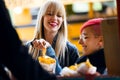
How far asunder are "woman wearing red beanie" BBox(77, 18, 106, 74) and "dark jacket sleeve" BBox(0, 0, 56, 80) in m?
Result: 0.44

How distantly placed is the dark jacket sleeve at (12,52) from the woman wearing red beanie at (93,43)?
0.44 m

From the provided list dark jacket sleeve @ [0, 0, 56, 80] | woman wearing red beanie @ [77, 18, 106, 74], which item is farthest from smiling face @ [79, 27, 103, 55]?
dark jacket sleeve @ [0, 0, 56, 80]

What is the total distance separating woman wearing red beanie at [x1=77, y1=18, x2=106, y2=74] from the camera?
1365mm

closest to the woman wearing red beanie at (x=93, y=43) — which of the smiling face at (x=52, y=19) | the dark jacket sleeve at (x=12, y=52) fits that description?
the smiling face at (x=52, y=19)

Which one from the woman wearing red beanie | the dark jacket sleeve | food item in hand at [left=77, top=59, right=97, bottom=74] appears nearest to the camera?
the dark jacket sleeve

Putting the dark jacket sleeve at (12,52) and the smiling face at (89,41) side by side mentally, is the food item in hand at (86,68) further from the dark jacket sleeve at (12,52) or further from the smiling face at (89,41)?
the dark jacket sleeve at (12,52)

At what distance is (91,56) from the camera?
1389mm

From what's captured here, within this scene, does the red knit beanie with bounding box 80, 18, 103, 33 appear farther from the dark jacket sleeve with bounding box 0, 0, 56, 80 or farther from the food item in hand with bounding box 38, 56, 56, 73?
the dark jacket sleeve with bounding box 0, 0, 56, 80

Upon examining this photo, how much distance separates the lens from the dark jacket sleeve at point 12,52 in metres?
0.99

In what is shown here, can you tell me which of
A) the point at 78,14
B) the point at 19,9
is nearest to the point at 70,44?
the point at 19,9

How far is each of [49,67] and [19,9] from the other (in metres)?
0.34

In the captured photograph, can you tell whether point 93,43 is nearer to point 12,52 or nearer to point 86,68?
point 86,68

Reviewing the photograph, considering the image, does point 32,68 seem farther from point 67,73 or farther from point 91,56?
point 91,56

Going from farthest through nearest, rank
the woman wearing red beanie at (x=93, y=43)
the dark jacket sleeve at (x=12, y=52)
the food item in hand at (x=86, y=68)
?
the woman wearing red beanie at (x=93, y=43)
the food item in hand at (x=86, y=68)
the dark jacket sleeve at (x=12, y=52)
